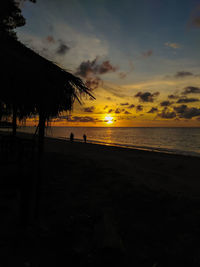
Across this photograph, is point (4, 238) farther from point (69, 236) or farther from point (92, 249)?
point (92, 249)

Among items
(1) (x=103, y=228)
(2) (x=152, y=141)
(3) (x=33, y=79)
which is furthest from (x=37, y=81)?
(2) (x=152, y=141)

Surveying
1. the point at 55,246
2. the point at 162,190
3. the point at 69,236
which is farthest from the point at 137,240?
the point at 162,190

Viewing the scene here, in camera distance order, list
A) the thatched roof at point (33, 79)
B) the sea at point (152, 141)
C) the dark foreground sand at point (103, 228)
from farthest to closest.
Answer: the sea at point (152, 141) < the thatched roof at point (33, 79) < the dark foreground sand at point (103, 228)

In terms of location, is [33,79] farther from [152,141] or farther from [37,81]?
[152,141]

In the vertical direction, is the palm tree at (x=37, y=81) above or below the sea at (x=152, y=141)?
above

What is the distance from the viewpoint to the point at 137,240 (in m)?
3.35

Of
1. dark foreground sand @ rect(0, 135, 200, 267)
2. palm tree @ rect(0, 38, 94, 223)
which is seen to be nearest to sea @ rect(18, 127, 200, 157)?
palm tree @ rect(0, 38, 94, 223)

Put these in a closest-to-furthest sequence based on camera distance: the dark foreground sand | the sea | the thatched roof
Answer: the dark foreground sand < the thatched roof < the sea

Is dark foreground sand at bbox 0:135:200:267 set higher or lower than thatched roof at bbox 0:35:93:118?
lower

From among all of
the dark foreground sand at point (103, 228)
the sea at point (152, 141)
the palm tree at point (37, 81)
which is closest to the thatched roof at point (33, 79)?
the palm tree at point (37, 81)

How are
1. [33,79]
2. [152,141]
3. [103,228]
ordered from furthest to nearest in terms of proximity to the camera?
[152,141], [33,79], [103,228]

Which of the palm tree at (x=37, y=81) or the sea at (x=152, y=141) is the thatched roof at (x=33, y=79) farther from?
the sea at (x=152, y=141)

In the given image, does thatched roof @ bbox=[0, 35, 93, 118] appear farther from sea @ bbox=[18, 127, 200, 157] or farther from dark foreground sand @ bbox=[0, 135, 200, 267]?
dark foreground sand @ bbox=[0, 135, 200, 267]

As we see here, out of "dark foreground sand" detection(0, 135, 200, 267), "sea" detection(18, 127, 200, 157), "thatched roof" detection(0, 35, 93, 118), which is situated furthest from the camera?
"sea" detection(18, 127, 200, 157)
